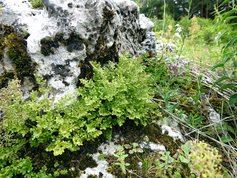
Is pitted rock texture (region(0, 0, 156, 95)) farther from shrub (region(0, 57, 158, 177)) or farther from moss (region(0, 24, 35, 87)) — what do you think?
shrub (region(0, 57, 158, 177))

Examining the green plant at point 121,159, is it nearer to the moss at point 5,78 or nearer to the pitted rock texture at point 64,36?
the pitted rock texture at point 64,36

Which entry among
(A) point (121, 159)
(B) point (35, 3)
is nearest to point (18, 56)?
(B) point (35, 3)

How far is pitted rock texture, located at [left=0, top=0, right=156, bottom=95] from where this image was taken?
9.99ft

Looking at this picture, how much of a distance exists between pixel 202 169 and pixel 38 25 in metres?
2.12

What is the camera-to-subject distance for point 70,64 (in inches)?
121

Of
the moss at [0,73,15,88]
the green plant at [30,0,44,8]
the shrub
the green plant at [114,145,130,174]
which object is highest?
the green plant at [30,0,44,8]

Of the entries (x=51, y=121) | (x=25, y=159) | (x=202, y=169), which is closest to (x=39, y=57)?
(x=51, y=121)

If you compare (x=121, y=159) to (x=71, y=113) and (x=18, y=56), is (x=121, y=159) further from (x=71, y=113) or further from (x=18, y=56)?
(x=18, y=56)

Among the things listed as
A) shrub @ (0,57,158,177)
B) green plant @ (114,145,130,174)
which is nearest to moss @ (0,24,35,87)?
shrub @ (0,57,158,177)

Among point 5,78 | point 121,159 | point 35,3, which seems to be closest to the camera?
point 121,159

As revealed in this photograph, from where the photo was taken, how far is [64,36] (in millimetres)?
3076

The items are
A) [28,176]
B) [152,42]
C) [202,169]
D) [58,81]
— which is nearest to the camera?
[202,169]

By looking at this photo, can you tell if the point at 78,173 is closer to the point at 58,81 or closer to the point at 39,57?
the point at 58,81

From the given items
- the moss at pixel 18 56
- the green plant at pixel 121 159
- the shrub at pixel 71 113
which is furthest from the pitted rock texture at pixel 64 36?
the green plant at pixel 121 159
